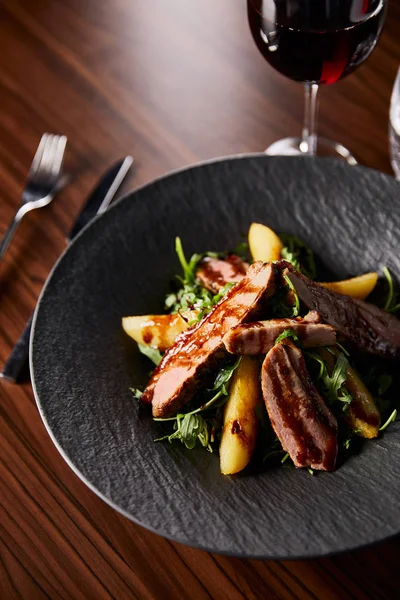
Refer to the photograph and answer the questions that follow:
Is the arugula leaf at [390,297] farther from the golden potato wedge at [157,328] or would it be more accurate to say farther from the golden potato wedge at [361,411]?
the golden potato wedge at [157,328]

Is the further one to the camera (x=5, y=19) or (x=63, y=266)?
(x=5, y=19)

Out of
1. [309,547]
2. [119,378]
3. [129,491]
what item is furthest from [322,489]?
[119,378]

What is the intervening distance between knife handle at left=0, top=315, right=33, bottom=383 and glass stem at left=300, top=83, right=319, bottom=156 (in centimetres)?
97

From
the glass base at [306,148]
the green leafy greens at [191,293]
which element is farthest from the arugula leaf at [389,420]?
the glass base at [306,148]

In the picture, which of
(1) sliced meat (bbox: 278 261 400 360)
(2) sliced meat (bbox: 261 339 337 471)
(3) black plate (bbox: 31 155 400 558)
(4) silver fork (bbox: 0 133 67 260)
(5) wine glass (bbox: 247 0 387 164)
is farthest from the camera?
(4) silver fork (bbox: 0 133 67 260)

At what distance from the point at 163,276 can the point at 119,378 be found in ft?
1.14

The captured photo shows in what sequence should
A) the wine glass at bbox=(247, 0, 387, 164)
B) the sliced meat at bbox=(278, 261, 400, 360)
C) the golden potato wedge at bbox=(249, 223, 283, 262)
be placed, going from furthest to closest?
the golden potato wedge at bbox=(249, 223, 283, 262), the wine glass at bbox=(247, 0, 387, 164), the sliced meat at bbox=(278, 261, 400, 360)

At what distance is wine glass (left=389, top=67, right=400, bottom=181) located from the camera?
2.20 m

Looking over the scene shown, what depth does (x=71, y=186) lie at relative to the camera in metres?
2.46

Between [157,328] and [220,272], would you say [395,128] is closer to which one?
[220,272]

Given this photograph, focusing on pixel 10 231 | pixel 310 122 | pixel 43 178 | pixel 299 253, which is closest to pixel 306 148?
pixel 310 122

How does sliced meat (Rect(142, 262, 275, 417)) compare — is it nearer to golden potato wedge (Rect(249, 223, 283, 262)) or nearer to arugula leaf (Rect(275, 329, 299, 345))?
arugula leaf (Rect(275, 329, 299, 345))

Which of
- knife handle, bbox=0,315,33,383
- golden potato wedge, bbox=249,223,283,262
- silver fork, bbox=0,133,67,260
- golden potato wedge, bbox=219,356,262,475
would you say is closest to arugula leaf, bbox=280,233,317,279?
golden potato wedge, bbox=249,223,283,262

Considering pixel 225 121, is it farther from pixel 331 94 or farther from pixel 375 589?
pixel 375 589
